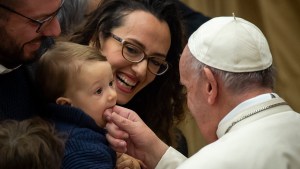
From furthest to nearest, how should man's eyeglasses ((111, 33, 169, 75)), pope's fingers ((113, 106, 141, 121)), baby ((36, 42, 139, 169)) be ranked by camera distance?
man's eyeglasses ((111, 33, 169, 75))
pope's fingers ((113, 106, 141, 121))
baby ((36, 42, 139, 169))

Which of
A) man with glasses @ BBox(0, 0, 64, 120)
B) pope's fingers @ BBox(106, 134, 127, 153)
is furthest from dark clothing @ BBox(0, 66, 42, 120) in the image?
pope's fingers @ BBox(106, 134, 127, 153)

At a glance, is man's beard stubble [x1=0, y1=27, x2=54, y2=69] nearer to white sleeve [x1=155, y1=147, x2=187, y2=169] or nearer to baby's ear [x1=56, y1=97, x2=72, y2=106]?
baby's ear [x1=56, y1=97, x2=72, y2=106]

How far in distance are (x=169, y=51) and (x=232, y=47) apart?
3.23ft

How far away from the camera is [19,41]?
2.19m

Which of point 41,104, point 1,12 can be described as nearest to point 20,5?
point 1,12

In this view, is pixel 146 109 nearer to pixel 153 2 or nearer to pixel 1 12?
pixel 153 2

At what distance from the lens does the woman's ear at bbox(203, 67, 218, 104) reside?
2.20 meters

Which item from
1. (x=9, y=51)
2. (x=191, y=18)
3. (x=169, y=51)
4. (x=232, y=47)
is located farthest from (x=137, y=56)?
(x=191, y=18)

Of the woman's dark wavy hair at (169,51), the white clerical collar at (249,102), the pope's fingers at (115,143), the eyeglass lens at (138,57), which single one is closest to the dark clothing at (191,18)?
the woman's dark wavy hair at (169,51)

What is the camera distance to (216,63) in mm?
2217

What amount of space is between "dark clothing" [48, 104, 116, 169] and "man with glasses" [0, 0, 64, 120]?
0.42 ft

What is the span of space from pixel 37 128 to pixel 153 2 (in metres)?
1.50

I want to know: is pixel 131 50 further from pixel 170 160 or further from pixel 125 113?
pixel 170 160

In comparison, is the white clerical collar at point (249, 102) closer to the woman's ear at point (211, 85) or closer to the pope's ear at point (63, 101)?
the woman's ear at point (211, 85)
